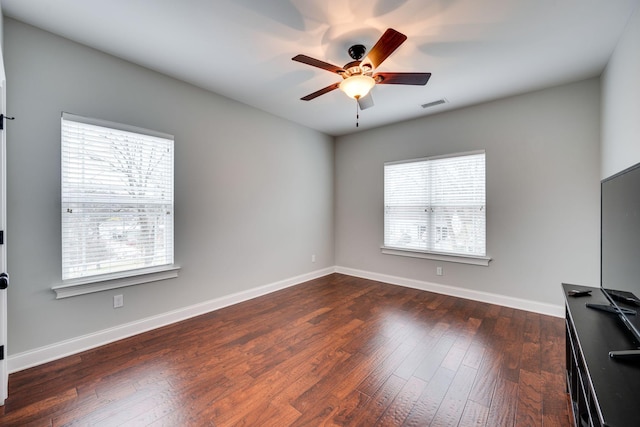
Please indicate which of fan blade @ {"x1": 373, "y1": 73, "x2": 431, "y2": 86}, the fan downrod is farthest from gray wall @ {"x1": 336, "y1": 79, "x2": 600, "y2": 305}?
the fan downrod

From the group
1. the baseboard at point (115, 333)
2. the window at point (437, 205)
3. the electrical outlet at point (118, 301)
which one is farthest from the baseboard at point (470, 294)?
the electrical outlet at point (118, 301)

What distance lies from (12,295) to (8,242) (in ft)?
1.34

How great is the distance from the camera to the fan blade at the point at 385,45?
1721mm

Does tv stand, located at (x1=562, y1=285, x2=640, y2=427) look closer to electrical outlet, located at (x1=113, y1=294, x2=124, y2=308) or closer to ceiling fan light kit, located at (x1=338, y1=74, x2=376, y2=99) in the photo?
ceiling fan light kit, located at (x1=338, y1=74, x2=376, y2=99)

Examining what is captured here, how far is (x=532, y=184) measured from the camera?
328 centimetres

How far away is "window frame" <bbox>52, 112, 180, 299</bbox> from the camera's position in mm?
2287

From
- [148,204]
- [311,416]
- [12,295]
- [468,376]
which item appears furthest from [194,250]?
[468,376]

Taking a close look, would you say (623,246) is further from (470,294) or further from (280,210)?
(280,210)

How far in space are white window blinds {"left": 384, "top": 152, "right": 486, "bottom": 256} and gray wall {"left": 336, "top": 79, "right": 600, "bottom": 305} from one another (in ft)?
0.46

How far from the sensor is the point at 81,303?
2.37 meters

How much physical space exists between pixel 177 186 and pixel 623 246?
3577 mm

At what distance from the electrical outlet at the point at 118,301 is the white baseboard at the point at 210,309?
0.67ft

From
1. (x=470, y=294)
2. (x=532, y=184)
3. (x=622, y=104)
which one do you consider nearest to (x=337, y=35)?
(x=622, y=104)

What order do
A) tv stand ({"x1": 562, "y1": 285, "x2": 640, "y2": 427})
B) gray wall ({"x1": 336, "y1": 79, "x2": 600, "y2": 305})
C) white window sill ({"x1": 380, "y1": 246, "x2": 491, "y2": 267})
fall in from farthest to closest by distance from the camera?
white window sill ({"x1": 380, "y1": 246, "x2": 491, "y2": 267}), gray wall ({"x1": 336, "y1": 79, "x2": 600, "y2": 305}), tv stand ({"x1": 562, "y1": 285, "x2": 640, "y2": 427})
